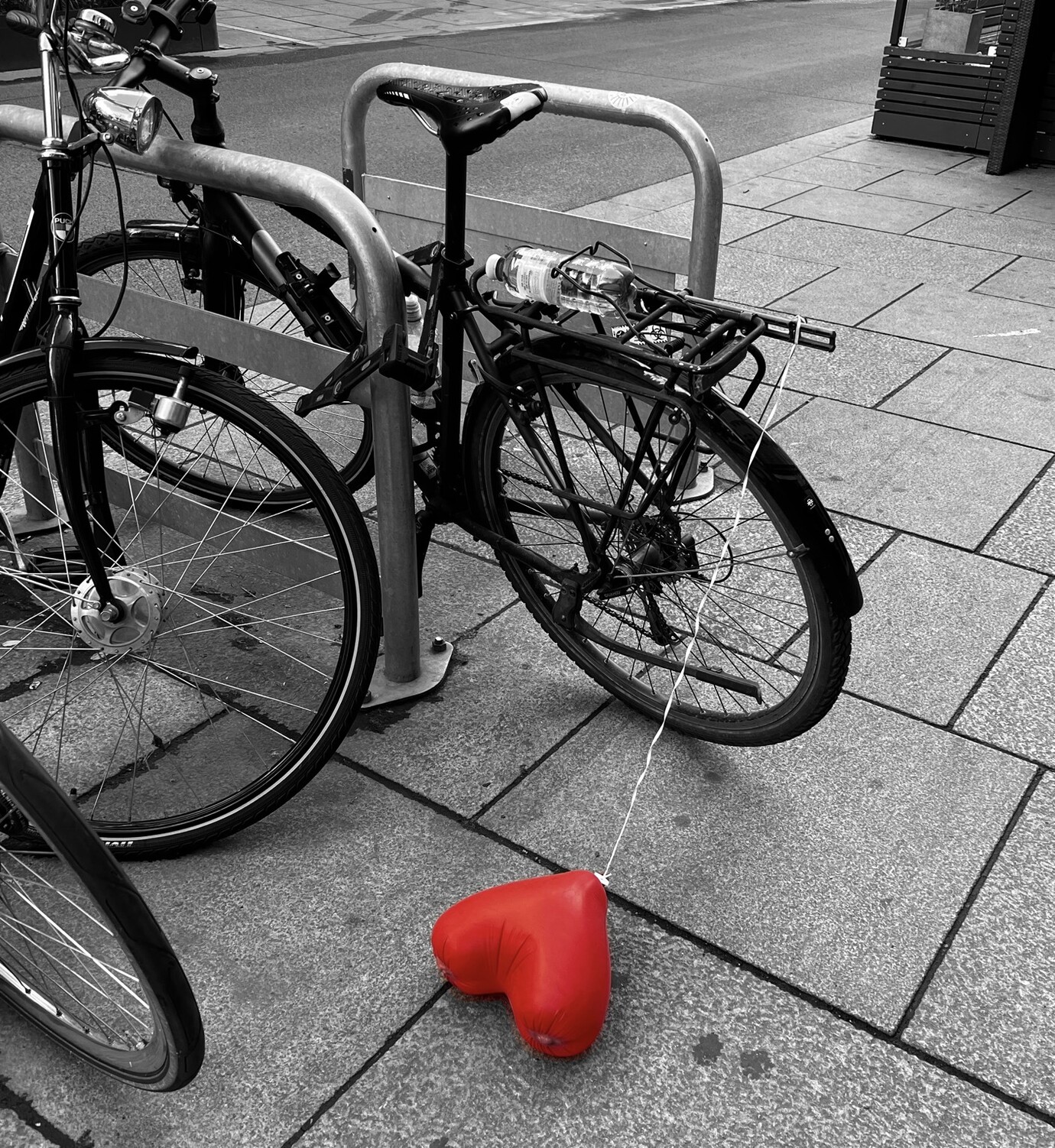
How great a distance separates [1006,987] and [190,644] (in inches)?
84.7

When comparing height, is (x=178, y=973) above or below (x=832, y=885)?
above

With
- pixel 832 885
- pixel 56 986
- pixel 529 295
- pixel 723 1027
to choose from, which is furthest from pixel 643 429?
pixel 56 986

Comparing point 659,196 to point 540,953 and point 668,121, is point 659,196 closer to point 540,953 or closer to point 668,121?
point 668,121

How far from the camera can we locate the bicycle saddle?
238 centimetres

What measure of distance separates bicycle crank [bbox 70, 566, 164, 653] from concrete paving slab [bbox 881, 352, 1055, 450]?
3205mm

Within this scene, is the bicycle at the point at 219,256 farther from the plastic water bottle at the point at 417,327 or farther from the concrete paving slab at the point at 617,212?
the concrete paving slab at the point at 617,212

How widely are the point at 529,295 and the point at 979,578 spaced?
1776 millimetres

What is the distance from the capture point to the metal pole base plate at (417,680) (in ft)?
9.76

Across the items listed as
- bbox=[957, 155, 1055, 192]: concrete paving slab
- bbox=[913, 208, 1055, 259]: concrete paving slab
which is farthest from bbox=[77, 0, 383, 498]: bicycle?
bbox=[957, 155, 1055, 192]: concrete paving slab

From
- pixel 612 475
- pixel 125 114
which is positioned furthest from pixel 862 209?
pixel 125 114

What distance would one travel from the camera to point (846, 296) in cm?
594

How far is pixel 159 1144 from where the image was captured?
1.93 m

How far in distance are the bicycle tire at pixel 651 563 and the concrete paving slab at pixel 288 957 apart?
645mm

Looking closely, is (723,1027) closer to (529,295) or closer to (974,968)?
(974,968)
